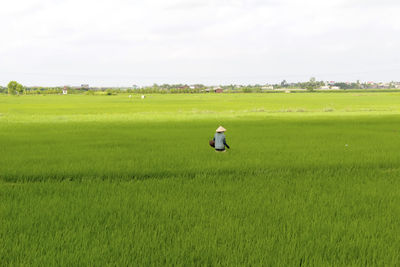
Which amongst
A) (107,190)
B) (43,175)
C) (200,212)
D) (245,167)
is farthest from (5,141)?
(200,212)

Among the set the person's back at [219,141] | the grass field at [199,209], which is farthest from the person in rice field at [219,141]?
the grass field at [199,209]

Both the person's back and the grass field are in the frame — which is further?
the person's back

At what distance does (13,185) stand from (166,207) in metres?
3.76

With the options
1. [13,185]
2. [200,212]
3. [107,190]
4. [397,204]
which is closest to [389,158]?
[397,204]

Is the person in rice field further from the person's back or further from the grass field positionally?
the grass field

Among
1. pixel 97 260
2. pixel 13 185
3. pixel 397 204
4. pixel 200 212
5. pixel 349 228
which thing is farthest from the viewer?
pixel 13 185

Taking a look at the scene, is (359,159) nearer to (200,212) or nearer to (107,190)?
(200,212)

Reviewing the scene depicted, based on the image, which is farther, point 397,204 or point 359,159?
point 359,159

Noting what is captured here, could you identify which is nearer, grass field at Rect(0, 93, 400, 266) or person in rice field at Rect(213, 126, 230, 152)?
grass field at Rect(0, 93, 400, 266)

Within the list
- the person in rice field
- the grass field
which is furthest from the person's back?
the grass field

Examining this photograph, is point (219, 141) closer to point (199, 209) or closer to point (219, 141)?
point (219, 141)

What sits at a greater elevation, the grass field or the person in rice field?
the person in rice field

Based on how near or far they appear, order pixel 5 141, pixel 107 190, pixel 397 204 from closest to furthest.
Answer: pixel 397 204
pixel 107 190
pixel 5 141

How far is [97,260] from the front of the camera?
3678mm
